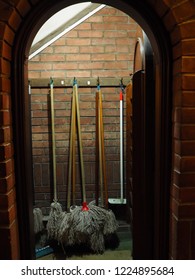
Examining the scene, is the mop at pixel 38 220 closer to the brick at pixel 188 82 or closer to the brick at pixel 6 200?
the brick at pixel 6 200

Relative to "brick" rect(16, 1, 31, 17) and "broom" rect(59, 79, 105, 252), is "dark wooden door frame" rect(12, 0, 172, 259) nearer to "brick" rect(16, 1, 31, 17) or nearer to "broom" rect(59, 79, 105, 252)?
"brick" rect(16, 1, 31, 17)

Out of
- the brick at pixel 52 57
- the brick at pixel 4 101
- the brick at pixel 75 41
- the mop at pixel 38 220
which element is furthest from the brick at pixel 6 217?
the brick at pixel 75 41

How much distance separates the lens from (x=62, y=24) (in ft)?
7.91

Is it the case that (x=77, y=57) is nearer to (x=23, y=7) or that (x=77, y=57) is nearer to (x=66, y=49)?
(x=66, y=49)

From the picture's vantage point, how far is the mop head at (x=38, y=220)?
2.35 meters

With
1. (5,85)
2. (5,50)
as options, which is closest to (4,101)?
(5,85)

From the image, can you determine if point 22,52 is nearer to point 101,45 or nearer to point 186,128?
point 186,128

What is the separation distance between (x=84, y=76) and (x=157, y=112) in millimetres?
1461

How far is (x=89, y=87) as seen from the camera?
2.49 m

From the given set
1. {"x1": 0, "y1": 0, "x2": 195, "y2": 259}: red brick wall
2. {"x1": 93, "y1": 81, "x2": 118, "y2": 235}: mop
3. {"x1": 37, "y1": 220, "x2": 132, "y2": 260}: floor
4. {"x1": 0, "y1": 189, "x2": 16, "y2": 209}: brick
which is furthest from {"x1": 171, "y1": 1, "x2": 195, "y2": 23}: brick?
{"x1": 37, "y1": 220, "x2": 132, "y2": 260}: floor

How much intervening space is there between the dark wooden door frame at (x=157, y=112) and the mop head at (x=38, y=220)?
120 cm

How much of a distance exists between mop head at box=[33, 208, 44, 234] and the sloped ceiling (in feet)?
4.78
